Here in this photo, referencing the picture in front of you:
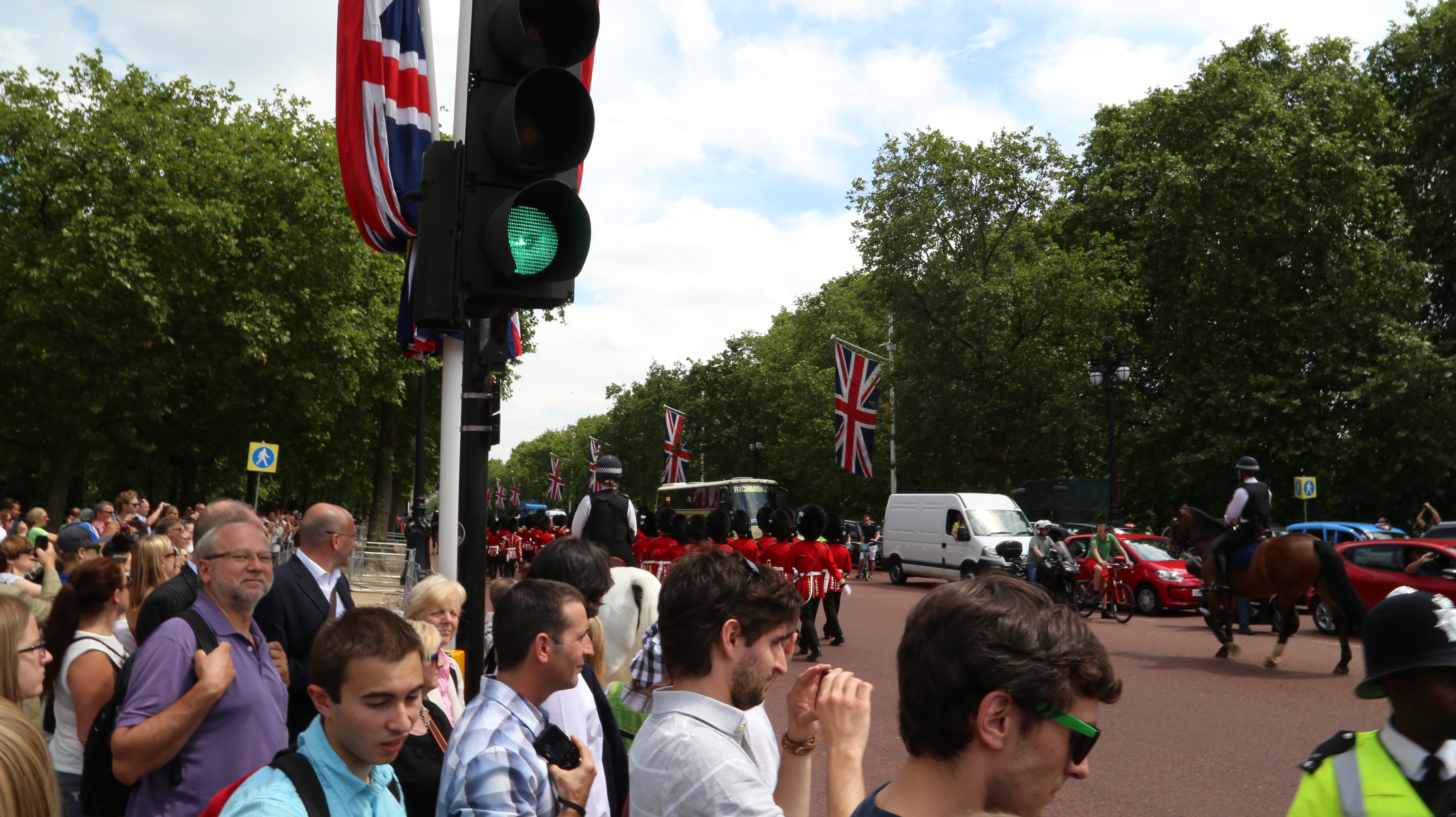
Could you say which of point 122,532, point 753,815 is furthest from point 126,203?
point 753,815

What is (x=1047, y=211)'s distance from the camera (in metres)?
37.2

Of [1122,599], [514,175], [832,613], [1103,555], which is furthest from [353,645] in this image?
[1103,555]

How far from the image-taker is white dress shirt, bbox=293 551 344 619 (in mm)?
5109

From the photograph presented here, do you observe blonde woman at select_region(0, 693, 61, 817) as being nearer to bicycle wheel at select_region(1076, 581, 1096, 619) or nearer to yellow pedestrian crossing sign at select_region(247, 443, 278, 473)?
bicycle wheel at select_region(1076, 581, 1096, 619)

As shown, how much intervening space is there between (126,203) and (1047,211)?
26.7m

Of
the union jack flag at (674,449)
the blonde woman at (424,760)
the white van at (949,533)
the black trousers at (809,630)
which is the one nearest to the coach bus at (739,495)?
the union jack flag at (674,449)

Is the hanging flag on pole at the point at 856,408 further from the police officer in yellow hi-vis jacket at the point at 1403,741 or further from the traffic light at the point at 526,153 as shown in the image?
the police officer in yellow hi-vis jacket at the point at 1403,741

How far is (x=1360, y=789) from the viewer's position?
2.47m

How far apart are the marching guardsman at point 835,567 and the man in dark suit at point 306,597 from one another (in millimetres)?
9192

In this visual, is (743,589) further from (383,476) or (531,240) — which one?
(383,476)

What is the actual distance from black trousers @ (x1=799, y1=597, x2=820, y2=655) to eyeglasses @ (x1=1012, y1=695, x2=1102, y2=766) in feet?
34.5

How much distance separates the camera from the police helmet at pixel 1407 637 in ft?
8.39

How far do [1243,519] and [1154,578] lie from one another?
7153mm

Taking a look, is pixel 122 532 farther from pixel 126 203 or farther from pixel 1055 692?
pixel 126 203
